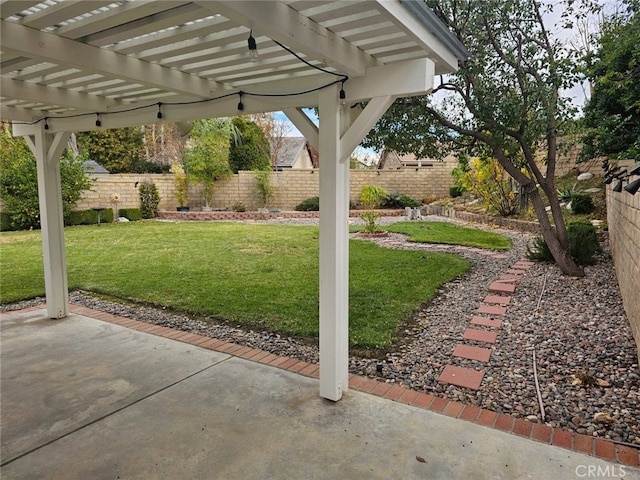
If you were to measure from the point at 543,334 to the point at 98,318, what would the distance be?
4.87 m

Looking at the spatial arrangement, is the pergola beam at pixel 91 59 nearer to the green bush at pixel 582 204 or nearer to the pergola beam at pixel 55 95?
→ the pergola beam at pixel 55 95

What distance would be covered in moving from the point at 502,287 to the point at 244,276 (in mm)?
3910

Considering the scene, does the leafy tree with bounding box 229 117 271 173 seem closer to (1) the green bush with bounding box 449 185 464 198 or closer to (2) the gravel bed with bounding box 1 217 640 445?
(1) the green bush with bounding box 449 185 464 198

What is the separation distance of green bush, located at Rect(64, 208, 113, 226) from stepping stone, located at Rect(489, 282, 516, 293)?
1357 cm

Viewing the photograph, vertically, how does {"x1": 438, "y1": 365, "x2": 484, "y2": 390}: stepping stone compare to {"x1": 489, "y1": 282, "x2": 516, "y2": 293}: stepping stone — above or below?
→ below

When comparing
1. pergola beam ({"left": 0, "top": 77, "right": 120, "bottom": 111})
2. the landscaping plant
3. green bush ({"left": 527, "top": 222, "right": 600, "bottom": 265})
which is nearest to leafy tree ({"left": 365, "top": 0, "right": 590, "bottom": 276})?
green bush ({"left": 527, "top": 222, "right": 600, "bottom": 265})

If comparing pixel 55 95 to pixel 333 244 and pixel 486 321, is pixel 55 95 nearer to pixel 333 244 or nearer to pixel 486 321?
pixel 333 244

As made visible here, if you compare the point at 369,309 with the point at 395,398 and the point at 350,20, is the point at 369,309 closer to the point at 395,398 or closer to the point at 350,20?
the point at 395,398

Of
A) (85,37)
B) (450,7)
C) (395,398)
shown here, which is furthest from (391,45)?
(450,7)

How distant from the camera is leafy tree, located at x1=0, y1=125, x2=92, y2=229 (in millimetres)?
12398

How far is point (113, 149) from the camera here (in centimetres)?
2327

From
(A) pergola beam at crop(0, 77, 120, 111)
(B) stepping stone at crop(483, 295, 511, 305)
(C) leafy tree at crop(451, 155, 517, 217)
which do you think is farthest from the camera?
(C) leafy tree at crop(451, 155, 517, 217)

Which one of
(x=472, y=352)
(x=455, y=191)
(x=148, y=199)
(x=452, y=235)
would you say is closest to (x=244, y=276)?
(x=472, y=352)

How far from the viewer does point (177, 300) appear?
5441 mm
